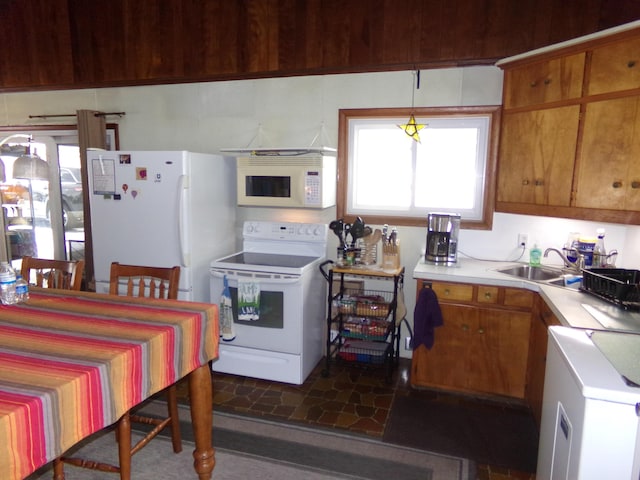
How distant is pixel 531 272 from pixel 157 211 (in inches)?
104

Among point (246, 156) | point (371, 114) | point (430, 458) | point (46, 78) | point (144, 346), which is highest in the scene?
point (46, 78)

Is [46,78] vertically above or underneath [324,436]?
above

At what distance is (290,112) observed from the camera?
358cm

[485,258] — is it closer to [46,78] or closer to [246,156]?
[246,156]

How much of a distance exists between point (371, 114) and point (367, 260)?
1105 millimetres

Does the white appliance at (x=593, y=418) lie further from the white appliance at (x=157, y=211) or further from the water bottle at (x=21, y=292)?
the white appliance at (x=157, y=211)

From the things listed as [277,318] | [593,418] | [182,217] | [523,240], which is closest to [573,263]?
[523,240]

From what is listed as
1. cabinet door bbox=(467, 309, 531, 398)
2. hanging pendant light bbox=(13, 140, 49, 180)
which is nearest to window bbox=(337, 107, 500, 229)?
cabinet door bbox=(467, 309, 531, 398)

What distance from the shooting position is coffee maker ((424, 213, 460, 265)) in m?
3.11

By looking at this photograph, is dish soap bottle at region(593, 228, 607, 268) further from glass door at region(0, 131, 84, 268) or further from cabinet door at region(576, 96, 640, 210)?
glass door at region(0, 131, 84, 268)

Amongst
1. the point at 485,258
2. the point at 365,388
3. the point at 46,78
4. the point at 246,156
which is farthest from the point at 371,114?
the point at 46,78

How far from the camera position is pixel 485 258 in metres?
3.32

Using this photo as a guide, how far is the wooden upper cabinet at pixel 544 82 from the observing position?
241 centimetres

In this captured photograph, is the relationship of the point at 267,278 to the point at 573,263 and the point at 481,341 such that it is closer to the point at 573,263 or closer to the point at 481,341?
the point at 481,341
